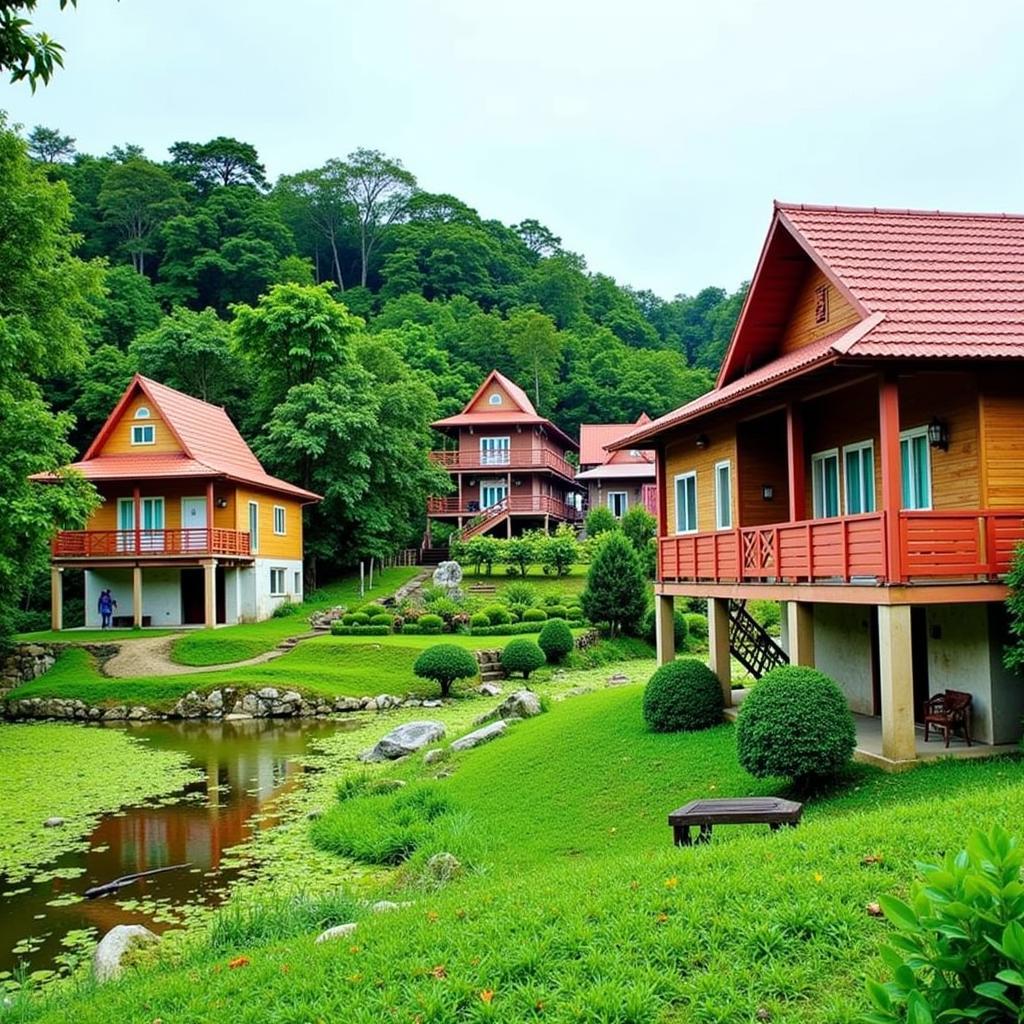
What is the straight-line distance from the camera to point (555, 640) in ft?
93.5

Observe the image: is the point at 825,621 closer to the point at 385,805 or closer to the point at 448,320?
the point at 385,805

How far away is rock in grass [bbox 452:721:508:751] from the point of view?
16.9 m

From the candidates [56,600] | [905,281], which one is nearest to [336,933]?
[905,281]

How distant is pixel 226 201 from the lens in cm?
6612

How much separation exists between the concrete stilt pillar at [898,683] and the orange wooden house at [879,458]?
0.08 feet

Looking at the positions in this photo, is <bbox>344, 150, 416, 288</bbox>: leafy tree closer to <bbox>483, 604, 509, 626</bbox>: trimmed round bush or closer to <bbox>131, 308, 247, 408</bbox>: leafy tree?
<bbox>131, 308, 247, 408</bbox>: leafy tree

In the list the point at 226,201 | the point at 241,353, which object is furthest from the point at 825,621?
the point at 226,201

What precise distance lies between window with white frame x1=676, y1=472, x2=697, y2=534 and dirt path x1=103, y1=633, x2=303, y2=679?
14.6 m

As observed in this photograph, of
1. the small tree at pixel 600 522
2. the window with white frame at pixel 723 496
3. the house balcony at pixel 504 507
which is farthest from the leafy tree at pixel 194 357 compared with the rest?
the window with white frame at pixel 723 496

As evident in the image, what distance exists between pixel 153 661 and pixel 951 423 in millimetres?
23945

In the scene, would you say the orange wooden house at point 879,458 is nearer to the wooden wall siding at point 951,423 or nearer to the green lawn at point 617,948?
the wooden wall siding at point 951,423

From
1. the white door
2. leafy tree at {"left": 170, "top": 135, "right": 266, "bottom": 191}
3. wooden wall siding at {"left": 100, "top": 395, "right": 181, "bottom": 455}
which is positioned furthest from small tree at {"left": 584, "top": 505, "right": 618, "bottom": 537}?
leafy tree at {"left": 170, "top": 135, "right": 266, "bottom": 191}

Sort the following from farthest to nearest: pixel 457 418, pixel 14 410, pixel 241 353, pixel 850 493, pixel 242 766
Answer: pixel 457 418 → pixel 241 353 → pixel 14 410 → pixel 242 766 → pixel 850 493

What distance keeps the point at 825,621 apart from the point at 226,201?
2405 inches
